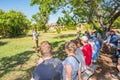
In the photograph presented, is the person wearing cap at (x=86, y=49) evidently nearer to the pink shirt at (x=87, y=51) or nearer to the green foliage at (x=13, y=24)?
the pink shirt at (x=87, y=51)

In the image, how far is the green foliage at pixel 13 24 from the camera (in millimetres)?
44906

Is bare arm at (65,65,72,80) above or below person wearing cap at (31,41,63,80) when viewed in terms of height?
below

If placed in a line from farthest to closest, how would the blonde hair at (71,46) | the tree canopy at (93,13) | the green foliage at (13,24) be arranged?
the green foliage at (13,24), the tree canopy at (93,13), the blonde hair at (71,46)

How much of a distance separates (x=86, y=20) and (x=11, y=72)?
10101 mm

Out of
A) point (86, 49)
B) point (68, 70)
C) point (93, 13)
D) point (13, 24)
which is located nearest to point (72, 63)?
point (68, 70)

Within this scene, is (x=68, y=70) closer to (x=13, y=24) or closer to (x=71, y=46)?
(x=71, y=46)

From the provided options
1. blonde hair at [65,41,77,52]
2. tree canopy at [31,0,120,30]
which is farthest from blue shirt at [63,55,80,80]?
tree canopy at [31,0,120,30]

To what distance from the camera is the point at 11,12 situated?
161 feet

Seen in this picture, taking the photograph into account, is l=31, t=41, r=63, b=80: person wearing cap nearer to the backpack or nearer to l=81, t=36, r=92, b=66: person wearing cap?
the backpack

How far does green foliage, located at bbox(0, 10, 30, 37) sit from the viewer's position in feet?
→ 147

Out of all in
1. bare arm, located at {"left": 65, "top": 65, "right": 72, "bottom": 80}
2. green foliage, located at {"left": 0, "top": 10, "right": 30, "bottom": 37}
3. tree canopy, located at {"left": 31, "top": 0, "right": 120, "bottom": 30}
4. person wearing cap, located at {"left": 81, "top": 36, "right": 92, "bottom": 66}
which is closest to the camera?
bare arm, located at {"left": 65, "top": 65, "right": 72, "bottom": 80}

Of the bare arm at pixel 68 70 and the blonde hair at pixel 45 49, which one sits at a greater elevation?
the blonde hair at pixel 45 49

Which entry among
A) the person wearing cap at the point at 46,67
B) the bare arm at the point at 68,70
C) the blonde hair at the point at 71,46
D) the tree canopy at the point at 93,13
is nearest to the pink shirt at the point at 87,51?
the blonde hair at the point at 71,46

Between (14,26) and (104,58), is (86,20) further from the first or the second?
(14,26)
